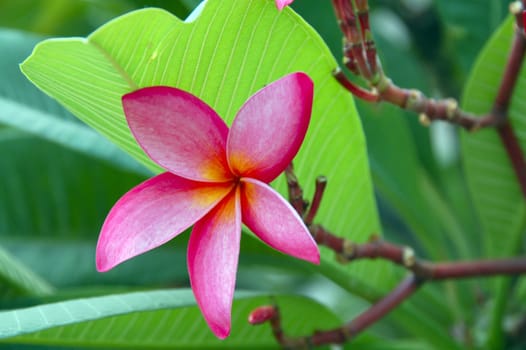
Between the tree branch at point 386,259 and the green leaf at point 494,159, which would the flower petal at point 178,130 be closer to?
the tree branch at point 386,259

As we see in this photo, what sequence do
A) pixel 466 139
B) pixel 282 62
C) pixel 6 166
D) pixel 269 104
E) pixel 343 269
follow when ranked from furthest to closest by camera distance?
pixel 6 166 < pixel 466 139 < pixel 343 269 < pixel 282 62 < pixel 269 104

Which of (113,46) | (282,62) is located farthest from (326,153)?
(113,46)

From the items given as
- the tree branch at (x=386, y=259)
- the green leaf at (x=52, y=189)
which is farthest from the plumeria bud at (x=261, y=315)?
the green leaf at (x=52, y=189)

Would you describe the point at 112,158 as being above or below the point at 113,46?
below

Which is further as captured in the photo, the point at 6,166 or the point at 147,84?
the point at 6,166

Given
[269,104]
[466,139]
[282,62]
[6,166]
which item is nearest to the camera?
[269,104]

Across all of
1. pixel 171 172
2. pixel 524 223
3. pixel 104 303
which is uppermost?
pixel 171 172

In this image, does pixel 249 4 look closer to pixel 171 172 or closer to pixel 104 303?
pixel 171 172
